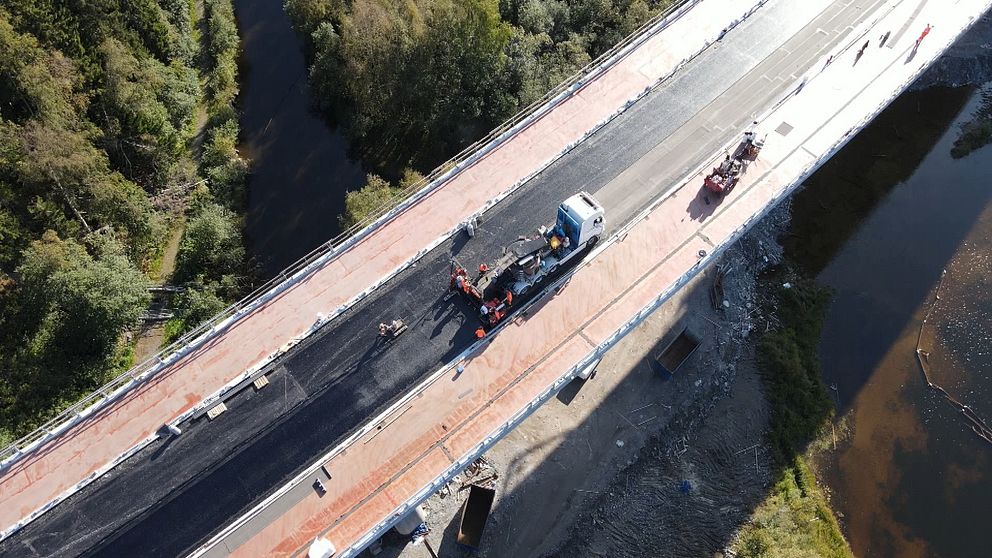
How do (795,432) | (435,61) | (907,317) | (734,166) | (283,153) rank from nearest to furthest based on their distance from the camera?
(734,166)
(795,432)
(907,317)
(435,61)
(283,153)

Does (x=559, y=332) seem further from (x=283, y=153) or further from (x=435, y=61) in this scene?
(x=283, y=153)

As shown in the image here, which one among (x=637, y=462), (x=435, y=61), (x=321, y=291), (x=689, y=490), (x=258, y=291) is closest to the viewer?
(x=321, y=291)

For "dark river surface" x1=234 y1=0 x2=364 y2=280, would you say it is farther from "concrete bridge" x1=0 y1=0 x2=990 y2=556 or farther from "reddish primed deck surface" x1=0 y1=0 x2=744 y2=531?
"reddish primed deck surface" x1=0 y1=0 x2=744 y2=531

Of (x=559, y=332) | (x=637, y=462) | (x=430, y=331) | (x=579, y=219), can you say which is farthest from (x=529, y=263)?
(x=637, y=462)

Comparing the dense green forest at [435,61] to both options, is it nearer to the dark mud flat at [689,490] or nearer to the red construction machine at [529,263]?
the red construction machine at [529,263]

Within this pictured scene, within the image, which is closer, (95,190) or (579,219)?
(579,219)

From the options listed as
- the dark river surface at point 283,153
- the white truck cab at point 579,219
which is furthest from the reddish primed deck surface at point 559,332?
the dark river surface at point 283,153
